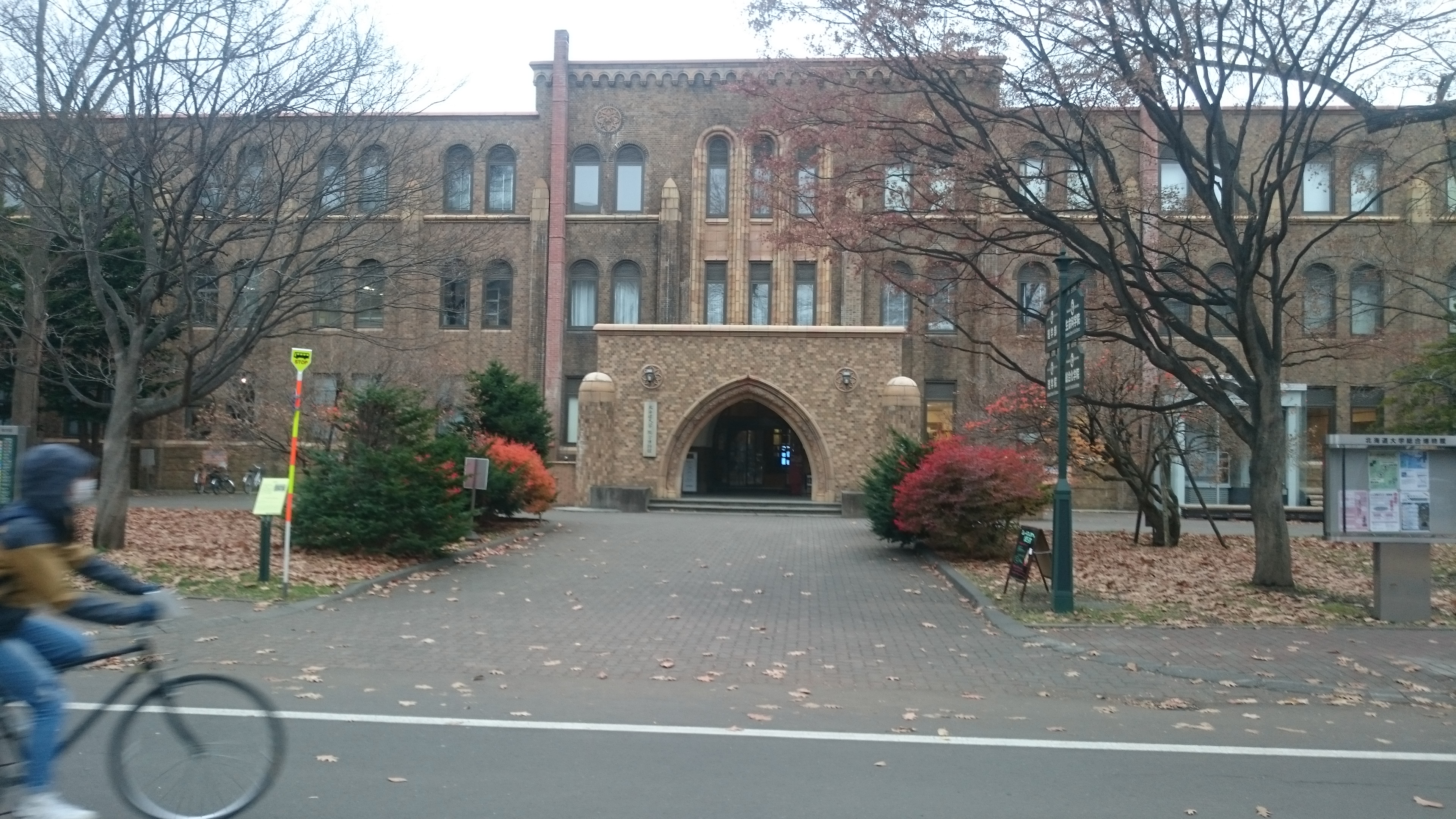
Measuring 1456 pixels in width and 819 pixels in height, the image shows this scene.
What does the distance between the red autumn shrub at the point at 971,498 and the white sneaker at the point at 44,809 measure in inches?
611

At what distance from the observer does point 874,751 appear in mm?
7191

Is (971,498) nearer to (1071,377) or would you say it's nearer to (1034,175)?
(1034,175)

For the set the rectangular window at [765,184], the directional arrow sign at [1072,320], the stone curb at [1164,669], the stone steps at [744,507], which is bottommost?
the stone curb at [1164,669]

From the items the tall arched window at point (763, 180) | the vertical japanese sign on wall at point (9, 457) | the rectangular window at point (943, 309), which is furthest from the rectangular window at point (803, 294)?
the vertical japanese sign on wall at point (9, 457)

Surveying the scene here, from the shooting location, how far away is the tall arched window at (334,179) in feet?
57.4

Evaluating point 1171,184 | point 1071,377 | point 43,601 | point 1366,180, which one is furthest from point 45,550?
point 1171,184

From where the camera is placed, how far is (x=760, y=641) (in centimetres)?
1145

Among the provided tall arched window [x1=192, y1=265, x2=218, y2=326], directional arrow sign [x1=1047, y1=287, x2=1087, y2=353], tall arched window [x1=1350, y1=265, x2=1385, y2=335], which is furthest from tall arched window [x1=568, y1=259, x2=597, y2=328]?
directional arrow sign [x1=1047, y1=287, x2=1087, y2=353]

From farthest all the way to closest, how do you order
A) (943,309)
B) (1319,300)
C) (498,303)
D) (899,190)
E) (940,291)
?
(498,303), (1319,300), (943,309), (940,291), (899,190)

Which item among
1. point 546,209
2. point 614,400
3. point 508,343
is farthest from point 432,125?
point 614,400

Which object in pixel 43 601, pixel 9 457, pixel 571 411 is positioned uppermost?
pixel 571 411

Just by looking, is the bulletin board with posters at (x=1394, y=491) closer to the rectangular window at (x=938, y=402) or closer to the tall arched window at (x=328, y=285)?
the tall arched window at (x=328, y=285)

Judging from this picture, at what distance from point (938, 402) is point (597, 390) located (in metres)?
11.8

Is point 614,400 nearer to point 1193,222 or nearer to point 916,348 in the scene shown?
point 916,348
